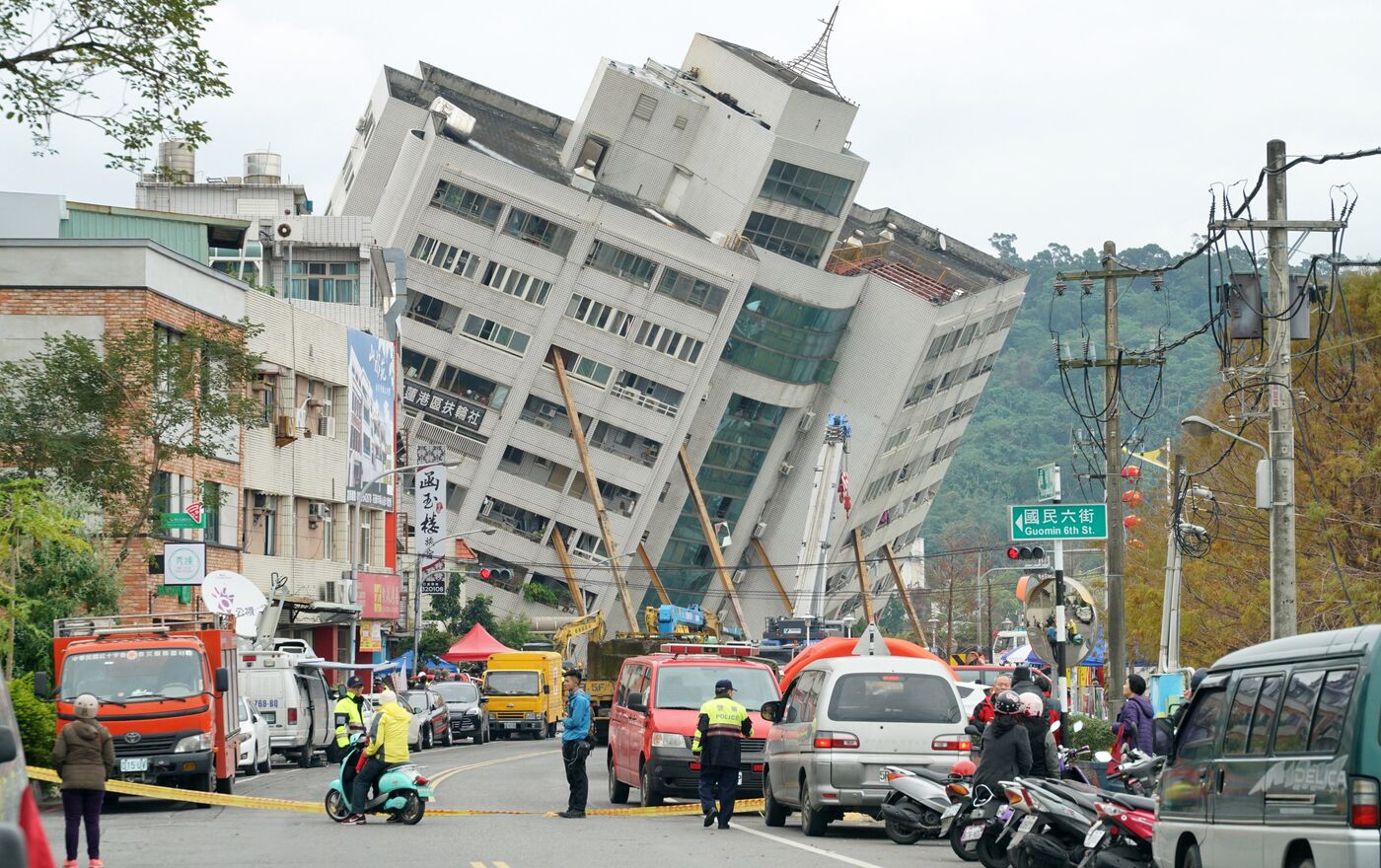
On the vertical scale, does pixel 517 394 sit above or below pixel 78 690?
above

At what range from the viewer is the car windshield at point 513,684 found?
56312 millimetres

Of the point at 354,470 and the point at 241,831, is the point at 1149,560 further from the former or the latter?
the point at 241,831

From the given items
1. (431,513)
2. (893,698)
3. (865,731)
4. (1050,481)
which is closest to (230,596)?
(1050,481)

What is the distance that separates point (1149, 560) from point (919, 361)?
40.4 meters

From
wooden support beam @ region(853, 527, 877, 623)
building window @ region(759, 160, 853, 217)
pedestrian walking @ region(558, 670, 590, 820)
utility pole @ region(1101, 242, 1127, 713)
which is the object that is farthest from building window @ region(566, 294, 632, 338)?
pedestrian walking @ region(558, 670, 590, 820)

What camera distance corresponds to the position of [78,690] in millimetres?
26047

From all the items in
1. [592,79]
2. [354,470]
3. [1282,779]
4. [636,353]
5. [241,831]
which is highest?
[592,79]

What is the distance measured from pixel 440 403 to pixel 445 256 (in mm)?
6690

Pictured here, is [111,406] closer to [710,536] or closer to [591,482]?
[591,482]

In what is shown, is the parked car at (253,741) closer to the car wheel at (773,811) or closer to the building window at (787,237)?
the car wheel at (773,811)

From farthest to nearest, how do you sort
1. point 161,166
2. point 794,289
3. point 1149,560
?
1. point 794,289
2. point 1149,560
3. point 161,166

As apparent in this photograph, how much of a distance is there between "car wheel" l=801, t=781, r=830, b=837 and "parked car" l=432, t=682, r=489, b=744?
30490 millimetres

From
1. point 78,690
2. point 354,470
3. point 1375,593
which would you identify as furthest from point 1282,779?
point 354,470

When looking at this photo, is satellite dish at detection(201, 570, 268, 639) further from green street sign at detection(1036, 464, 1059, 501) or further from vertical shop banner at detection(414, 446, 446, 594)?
vertical shop banner at detection(414, 446, 446, 594)
